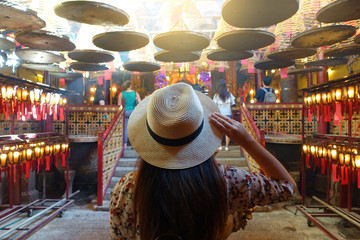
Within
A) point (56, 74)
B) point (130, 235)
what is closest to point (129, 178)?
point (130, 235)

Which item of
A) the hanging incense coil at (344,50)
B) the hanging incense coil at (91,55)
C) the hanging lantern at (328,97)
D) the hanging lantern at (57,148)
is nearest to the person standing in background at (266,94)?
the hanging incense coil at (344,50)

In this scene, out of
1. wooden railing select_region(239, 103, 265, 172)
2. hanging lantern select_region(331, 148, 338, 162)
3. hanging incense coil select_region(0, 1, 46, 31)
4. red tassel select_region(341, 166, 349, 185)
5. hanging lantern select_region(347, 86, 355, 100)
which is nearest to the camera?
hanging incense coil select_region(0, 1, 46, 31)

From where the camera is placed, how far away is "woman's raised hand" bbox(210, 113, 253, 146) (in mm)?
1155

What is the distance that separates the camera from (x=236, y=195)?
1.23 meters

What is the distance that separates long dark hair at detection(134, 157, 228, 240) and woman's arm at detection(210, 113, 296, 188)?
19 centimetres

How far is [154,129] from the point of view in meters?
1.16

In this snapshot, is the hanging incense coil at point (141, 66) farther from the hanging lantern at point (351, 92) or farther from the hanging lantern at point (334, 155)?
the hanging lantern at point (334, 155)

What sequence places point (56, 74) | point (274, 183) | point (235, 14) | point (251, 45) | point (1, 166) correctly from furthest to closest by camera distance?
point (56, 74) < point (251, 45) < point (1, 166) < point (235, 14) < point (274, 183)

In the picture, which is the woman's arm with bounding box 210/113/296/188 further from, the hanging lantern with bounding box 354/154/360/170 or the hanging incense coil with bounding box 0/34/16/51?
the hanging incense coil with bounding box 0/34/16/51

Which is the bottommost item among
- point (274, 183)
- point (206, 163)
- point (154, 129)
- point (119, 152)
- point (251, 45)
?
point (119, 152)

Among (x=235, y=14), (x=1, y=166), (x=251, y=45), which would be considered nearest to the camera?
(x=235, y=14)

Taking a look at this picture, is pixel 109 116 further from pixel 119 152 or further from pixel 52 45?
pixel 52 45

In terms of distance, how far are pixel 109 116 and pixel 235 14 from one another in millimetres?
5512

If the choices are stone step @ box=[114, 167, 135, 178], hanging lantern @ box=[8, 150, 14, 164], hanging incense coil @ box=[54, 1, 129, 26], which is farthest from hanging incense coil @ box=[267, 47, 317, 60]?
hanging lantern @ box=[8, 150, 14, 164]
